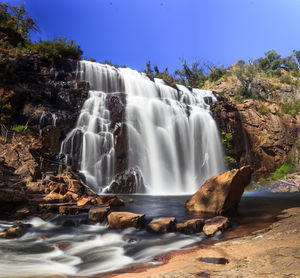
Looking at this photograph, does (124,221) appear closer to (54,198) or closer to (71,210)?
(71,210)

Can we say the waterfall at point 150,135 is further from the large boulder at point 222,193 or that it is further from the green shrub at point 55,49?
the large boulder at point 222,193

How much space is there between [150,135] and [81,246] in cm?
1090

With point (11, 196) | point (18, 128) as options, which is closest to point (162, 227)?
point (11, 196)

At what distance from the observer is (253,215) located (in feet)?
24.2

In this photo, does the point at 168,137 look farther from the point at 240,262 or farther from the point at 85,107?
the point at 240,262

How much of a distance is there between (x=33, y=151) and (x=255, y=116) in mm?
19269

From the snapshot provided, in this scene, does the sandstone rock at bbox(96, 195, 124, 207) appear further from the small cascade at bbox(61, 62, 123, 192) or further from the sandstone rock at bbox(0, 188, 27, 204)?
the small cascade at bbox(61, 62, 123, 192)

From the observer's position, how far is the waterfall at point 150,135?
13203 mm

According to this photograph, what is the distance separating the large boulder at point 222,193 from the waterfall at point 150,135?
242 inches

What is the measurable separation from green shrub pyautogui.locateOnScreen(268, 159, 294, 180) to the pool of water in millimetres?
14816

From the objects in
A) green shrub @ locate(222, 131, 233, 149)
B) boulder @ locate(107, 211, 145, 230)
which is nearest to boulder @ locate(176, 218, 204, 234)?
boulder @ locate(107, 211, 145, 230)

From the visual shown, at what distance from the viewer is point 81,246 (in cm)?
507

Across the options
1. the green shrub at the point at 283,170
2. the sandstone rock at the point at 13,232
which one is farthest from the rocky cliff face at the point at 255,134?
the sandstone rock at the point at 13,232

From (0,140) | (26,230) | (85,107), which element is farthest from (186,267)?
(85,107)
